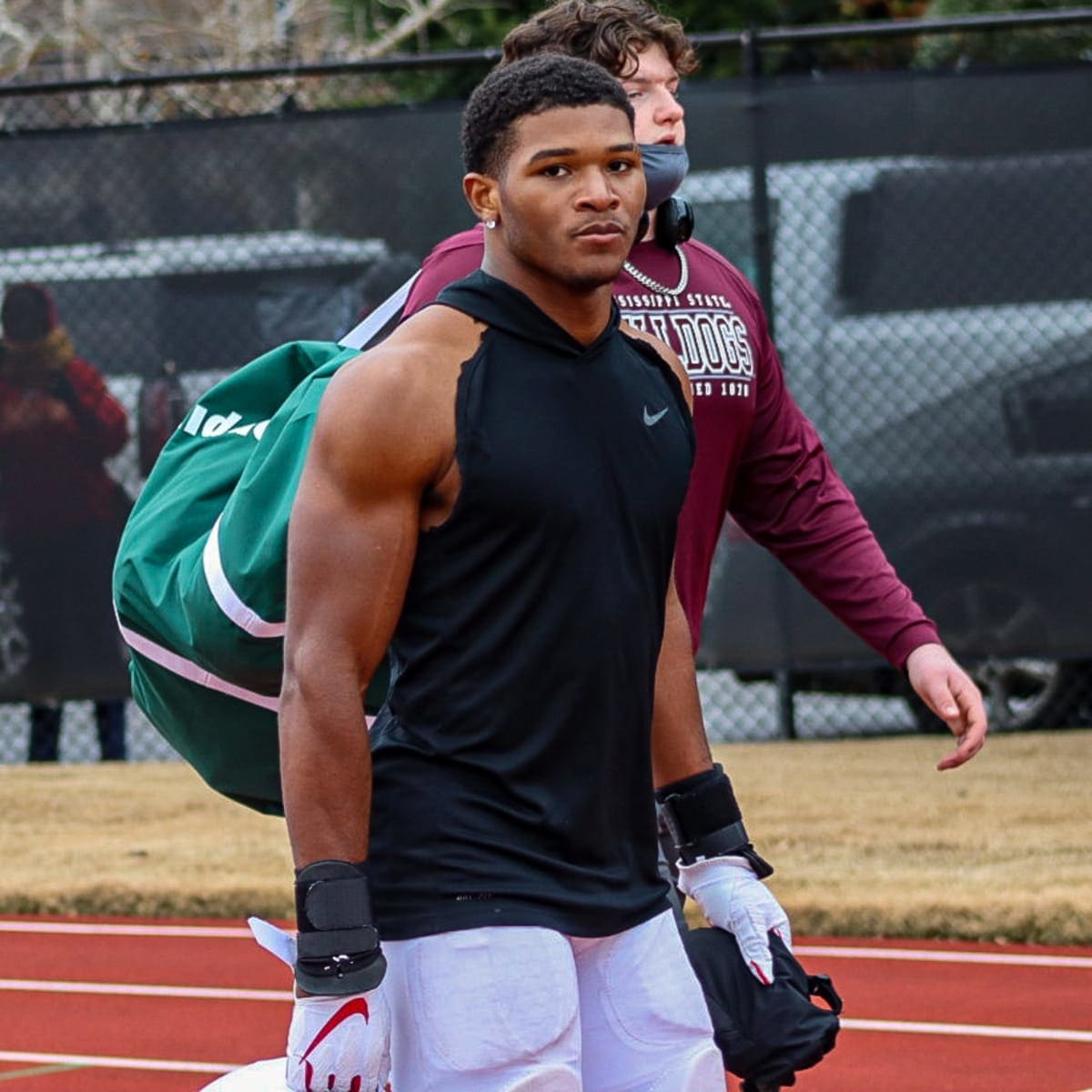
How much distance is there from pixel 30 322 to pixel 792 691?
359 cm

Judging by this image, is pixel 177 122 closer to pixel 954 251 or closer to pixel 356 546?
pixel 954 251

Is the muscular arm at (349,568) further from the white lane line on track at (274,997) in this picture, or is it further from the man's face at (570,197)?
the white lane line on track at (274,997)

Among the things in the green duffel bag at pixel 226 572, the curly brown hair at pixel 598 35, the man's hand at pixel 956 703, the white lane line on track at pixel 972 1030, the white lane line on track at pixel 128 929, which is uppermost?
the curly brown hair at pixel 598 35

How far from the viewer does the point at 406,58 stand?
9.75 meters

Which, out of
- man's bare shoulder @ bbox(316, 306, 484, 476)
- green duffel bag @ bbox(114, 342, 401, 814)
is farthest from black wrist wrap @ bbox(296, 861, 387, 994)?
man's bare shoulder @ bbox(316, 306, 484, 476)

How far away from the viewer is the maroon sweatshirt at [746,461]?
4.05m

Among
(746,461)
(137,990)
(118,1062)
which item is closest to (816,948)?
(137,990)

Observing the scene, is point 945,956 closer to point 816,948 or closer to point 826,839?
point 816,948

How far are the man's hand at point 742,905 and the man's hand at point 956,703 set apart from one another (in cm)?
47

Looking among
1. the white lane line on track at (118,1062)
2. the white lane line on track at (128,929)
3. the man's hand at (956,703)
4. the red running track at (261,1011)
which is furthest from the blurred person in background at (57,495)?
the man's hand at (956,703)

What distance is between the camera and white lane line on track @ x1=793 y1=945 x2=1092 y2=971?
→ 6.68m

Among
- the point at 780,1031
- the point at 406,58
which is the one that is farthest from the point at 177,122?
the point at 780,1031

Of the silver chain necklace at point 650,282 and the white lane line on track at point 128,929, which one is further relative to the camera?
the white lane line on track at point 128,929

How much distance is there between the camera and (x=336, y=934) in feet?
9.39
